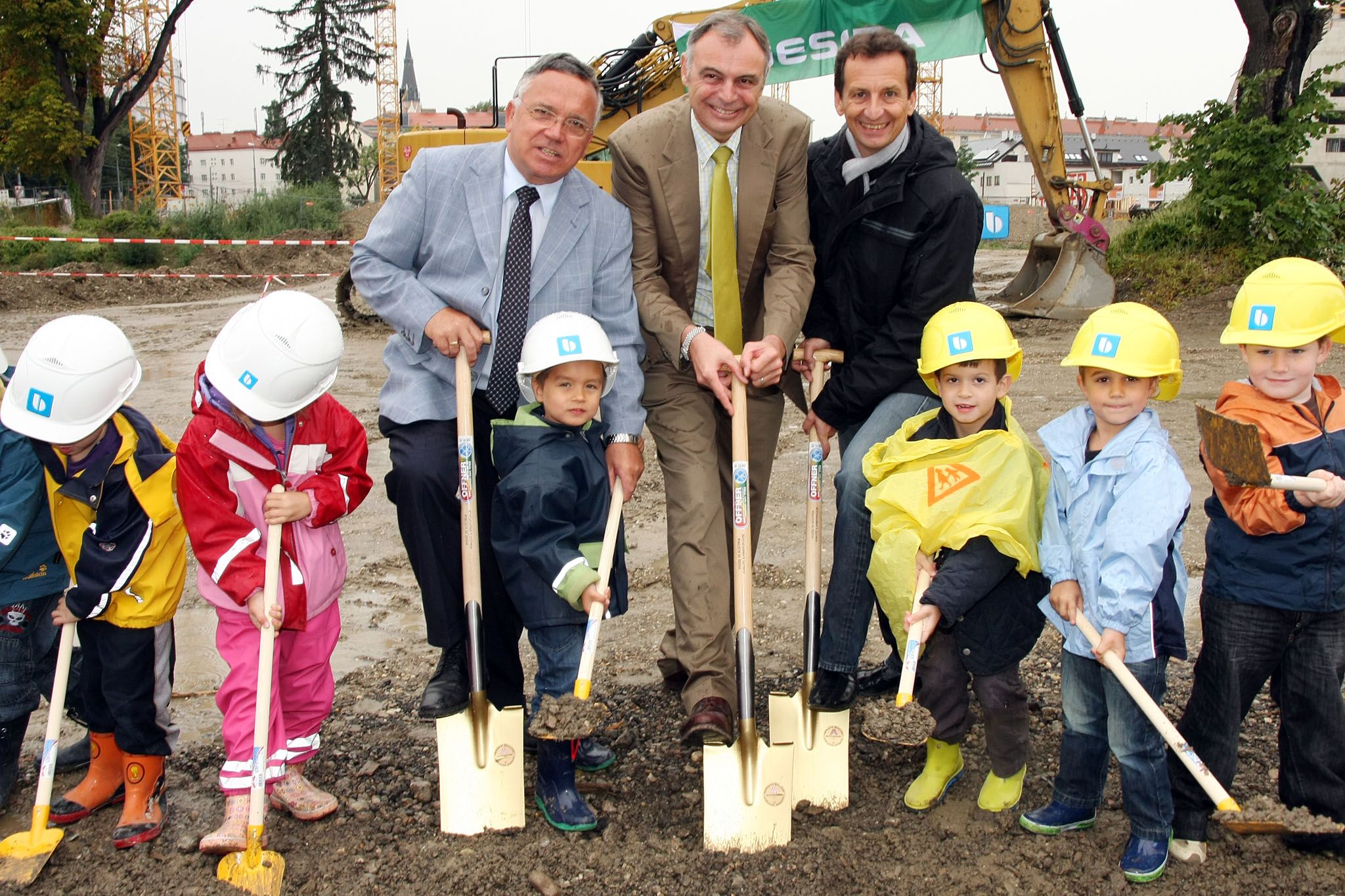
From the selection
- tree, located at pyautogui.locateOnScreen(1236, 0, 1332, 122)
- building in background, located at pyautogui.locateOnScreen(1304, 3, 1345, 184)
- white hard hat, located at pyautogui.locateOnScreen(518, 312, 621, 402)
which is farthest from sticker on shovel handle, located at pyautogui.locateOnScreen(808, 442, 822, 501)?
building in background, located at pyautogui.locateOnScreen(1304, 3, 1345, 184)

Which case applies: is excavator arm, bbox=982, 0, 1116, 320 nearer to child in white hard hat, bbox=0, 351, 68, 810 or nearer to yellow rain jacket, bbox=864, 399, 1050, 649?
yellow rain jacket, bbox=864, 399, 1050, 649

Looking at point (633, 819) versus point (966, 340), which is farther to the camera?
point (633, 819)

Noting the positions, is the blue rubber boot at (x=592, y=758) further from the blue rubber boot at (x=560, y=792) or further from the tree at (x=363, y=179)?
the tree at (x=363, y=179)

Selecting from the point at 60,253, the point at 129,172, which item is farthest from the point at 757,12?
the point at 129,172

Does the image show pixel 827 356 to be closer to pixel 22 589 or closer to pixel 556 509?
pixel 556 509

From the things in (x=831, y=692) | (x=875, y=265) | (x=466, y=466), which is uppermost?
(x=875, y=265)

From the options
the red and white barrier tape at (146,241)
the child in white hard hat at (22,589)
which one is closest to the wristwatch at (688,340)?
the child in white hard hat at (22,589)

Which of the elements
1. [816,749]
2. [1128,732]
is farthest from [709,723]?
[1128,732]

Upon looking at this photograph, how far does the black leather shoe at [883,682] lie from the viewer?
160 inches

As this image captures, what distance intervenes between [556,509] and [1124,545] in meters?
1.58

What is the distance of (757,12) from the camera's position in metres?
12.1

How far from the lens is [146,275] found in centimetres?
2170

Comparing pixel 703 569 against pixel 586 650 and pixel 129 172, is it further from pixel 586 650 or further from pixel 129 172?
pixel 129 172

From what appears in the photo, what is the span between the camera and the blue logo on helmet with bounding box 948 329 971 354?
3213 millimetres
